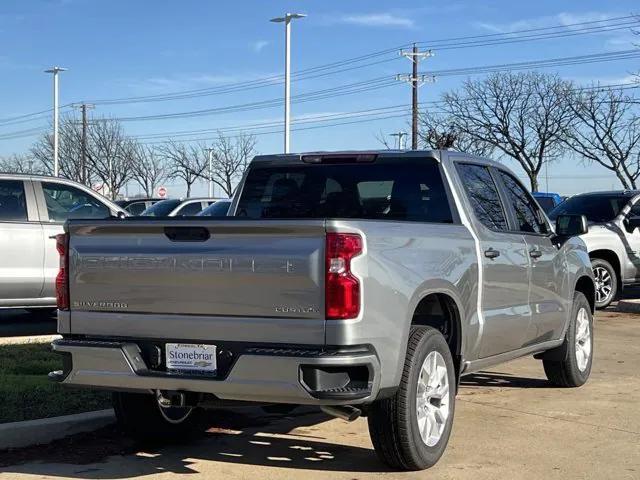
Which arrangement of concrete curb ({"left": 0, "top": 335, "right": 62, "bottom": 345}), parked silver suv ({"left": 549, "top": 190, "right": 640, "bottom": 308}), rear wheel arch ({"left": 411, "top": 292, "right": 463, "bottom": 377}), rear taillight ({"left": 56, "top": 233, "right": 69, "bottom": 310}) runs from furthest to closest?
parked silver suv ({"left": 549, "top": 190, "right": 640, "bottom": 308}), concrete curb ({"left": 0, "top": 335, "right": 62, "bottom": 345}), rear wheel arch ({"left": 411, "top": 292, "right": 463, "bottom": 377}), rear taillight ({"left": 56, "top": 233, "right": 69, "bottom": 310})

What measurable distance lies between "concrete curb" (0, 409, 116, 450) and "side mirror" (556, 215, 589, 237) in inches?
154

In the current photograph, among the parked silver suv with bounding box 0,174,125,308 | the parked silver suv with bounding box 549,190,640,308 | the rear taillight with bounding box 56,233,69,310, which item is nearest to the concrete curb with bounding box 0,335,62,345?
the parked silver suv with bounding box 0,174,125,308

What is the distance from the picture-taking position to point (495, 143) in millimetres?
47531

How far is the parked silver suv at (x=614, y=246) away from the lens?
14.2 meters

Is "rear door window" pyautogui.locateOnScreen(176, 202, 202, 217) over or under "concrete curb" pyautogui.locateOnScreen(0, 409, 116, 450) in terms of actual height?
over

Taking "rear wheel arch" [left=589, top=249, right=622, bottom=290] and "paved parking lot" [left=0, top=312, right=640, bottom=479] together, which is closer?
"paved parking lot" [left=0, top=312, right=640, bottom=479]

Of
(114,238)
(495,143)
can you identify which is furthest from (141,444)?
(495,143)

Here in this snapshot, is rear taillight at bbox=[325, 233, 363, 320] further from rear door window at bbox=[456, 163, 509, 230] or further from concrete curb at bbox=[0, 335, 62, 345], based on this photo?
concrete curb at bbox=[0, 335, 62, 345]

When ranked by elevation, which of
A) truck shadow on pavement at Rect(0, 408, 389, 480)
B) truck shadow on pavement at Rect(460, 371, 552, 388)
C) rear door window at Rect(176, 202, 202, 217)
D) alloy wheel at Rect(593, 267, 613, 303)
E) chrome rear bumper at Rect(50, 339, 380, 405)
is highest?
rear door window at Rect(176, 202, 202, 217)

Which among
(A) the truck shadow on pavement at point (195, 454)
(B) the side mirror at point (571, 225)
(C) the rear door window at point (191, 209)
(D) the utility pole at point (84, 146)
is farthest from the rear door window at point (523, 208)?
(D) the utility pole at point (84, 146)

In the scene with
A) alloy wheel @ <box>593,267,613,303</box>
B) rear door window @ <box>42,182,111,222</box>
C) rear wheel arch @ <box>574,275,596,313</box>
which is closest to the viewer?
rear wheel arch @ <box>574,275,596,313</box>

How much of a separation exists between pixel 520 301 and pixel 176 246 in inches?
115

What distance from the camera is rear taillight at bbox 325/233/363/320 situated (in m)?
4.65

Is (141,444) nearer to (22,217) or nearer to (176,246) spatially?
(176,246)
